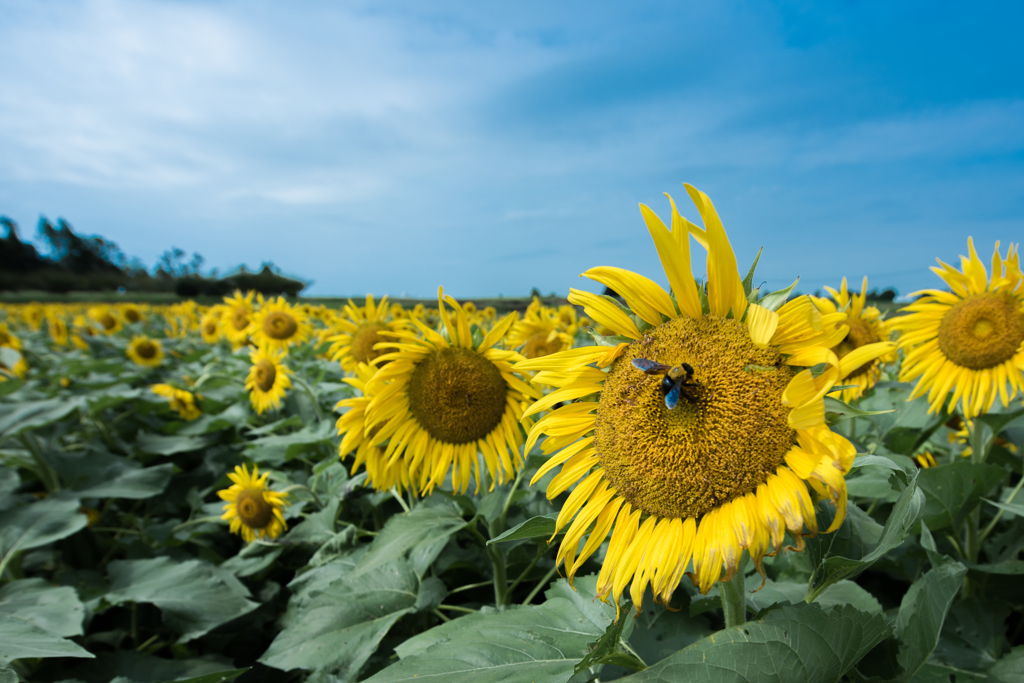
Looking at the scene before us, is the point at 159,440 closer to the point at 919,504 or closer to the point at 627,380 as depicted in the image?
the point at 627,380

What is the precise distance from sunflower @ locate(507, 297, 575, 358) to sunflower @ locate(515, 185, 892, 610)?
192 centimetres

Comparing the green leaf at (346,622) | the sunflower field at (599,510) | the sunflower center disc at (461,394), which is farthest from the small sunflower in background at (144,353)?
the sunflower center disc at (461,394)

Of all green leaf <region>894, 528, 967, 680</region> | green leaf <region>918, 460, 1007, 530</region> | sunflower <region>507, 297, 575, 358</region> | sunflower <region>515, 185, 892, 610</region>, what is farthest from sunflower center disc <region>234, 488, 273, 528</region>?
green leaf <region>918, 460, 1007, 530</region>

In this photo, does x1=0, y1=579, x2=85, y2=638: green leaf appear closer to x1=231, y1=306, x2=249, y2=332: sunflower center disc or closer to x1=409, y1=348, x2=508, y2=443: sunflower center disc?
x1=409, y1=348, x2=508, y2=443: sunflower center disc

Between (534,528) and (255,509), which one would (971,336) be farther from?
(255,509)

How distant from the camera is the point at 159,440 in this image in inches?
196

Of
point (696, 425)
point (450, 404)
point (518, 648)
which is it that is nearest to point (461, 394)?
point (450, 404)

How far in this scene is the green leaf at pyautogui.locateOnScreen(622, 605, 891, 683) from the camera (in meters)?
1.12

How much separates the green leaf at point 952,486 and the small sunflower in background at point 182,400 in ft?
20.3

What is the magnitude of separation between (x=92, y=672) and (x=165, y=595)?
477 mm

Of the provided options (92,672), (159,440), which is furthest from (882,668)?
(159,440)

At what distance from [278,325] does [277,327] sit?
1.0 inches

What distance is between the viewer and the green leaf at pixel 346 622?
7.36ft

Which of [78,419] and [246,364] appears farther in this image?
[246,364]
